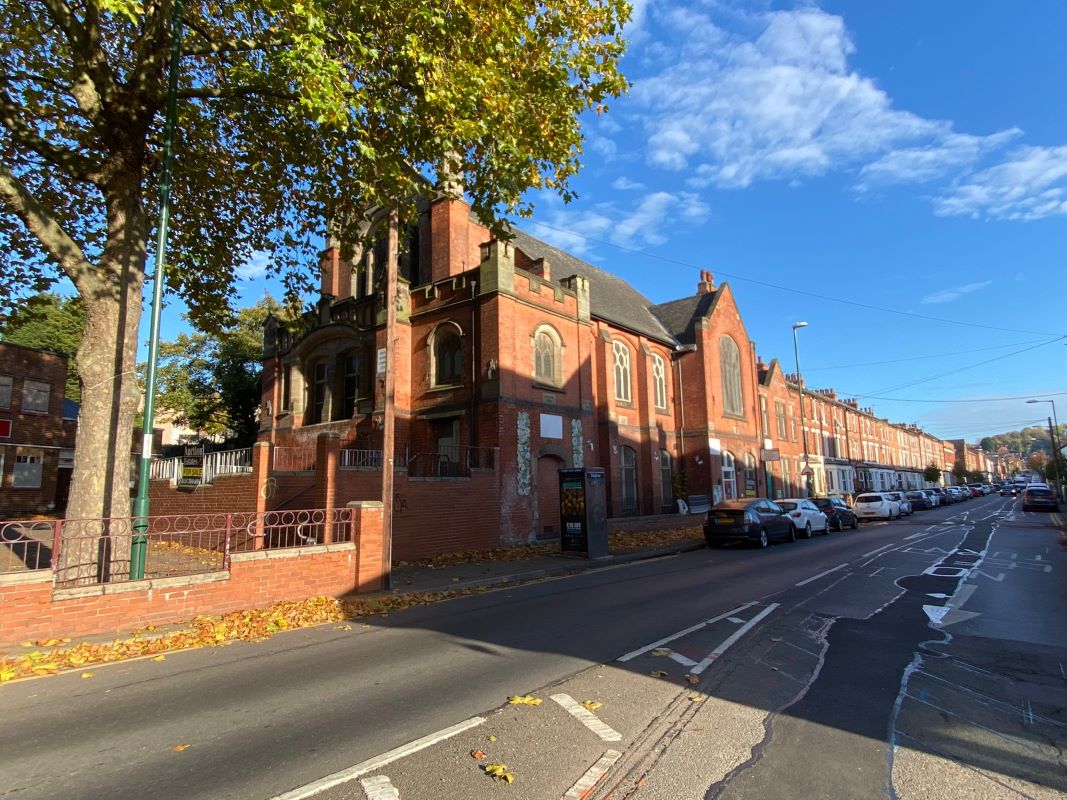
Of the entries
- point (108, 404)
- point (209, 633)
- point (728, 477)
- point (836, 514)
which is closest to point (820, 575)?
point (209, 633)

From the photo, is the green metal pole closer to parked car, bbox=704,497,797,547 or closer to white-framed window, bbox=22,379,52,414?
parked car, bbox=704,497,797,547

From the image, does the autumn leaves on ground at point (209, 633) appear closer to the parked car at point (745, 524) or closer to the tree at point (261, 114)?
the tree at point (261, 114)

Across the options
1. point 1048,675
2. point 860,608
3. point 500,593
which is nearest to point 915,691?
point 1048,675

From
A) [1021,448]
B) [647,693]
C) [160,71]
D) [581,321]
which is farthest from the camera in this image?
[1021,448]

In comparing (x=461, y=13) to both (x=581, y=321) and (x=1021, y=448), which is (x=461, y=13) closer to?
(x=581, y=321)

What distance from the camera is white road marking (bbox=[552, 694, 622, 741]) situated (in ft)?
14.7

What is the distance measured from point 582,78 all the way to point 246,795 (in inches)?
461

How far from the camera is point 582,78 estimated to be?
11398 mm

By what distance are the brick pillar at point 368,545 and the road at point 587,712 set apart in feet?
6.36

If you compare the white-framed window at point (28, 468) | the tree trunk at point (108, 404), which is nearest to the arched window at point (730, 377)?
the tree trunk at point (108, 404)

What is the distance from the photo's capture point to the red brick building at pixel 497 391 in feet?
55.0

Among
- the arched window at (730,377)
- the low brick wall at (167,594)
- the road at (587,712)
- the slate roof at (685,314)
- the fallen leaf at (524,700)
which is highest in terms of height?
the slate roof at (685,314)

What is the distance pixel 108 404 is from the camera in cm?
959

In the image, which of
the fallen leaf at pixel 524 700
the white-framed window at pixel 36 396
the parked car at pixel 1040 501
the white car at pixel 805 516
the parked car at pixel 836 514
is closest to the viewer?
the fallen leaf at pixel 524 700
